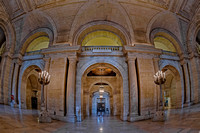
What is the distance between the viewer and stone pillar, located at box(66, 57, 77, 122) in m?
10.2

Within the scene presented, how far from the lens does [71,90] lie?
10773 mm

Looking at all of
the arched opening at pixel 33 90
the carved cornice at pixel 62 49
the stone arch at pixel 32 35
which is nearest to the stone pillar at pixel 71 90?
the carved cornice at pixel 62 49

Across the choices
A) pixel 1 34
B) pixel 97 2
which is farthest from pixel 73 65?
pixel 1 34

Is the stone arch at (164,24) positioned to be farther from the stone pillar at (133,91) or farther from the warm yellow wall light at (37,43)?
the warm yellow wall light at (37,43)

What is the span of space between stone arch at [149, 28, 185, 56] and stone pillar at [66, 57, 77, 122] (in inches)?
285

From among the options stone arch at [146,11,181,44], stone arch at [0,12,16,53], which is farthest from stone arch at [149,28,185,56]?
stone arch at [0,12,16,53]

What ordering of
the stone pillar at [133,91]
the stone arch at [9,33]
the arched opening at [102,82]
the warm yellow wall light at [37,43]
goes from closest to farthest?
the stone pillar at [133,91]
the stone arch at [9,33]
the arched opening at [102,82]
the warm yellow wall light at [37,43]

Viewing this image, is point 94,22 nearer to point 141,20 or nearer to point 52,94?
point 141,20

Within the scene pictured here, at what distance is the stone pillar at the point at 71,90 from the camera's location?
33.6 feet

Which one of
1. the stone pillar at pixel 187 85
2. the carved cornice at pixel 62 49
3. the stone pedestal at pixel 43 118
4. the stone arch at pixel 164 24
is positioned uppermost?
the stone arch at pixel 164 24

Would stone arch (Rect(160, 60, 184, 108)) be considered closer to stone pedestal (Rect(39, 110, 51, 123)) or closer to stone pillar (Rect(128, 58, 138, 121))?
stone pillar (Rect(128, 58, 138, 121))

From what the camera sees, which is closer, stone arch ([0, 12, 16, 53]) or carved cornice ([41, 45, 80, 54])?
carved cornice ([41, 45, 80, 54])

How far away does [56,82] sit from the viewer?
11.2 metres

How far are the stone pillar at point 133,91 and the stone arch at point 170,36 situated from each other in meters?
3.70
